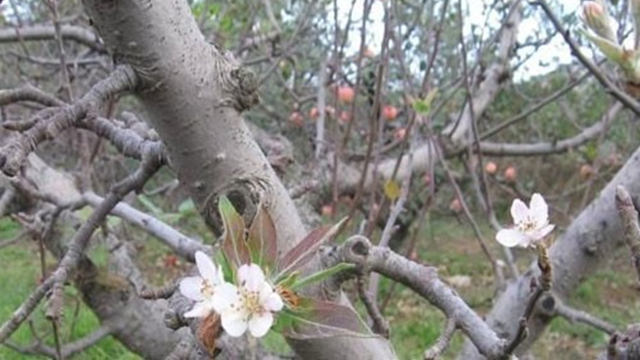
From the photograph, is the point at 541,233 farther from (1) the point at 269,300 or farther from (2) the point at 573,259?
(2) the point at 573,259

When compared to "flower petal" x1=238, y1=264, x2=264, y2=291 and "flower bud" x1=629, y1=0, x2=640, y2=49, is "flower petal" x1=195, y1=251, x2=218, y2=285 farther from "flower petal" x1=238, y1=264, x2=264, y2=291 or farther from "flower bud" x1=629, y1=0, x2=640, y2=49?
"flower bud" x1=629, y1=0, x2=640, y2=49

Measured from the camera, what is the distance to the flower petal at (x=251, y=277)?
59 cm

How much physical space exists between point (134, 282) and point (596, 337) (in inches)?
118

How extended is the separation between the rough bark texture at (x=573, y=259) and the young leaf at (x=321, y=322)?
2.47 ft

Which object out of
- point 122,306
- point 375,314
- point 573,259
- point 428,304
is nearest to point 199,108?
point 375,314

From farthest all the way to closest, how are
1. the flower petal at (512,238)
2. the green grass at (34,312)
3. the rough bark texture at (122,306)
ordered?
the green grass at (34,312) < the rough bark texture at (122,306) < the flower petal at (512,238)

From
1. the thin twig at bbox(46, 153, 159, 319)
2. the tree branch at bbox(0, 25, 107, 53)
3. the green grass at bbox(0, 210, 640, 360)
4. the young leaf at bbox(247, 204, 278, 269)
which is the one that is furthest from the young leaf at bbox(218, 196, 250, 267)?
the green grass at bbox(0, 210, 640, 360)

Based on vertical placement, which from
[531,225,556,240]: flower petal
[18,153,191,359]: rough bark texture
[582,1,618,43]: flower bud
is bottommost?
[531,225,556,240]: flower petal

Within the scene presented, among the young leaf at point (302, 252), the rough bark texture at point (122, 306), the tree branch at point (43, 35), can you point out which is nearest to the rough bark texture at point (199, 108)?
the young leaf at point (302, 252)

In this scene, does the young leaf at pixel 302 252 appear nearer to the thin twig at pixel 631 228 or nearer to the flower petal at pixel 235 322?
the flower petal at pixel 235 322

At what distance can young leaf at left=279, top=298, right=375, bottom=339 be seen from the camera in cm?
64

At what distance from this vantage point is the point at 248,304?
57 cm

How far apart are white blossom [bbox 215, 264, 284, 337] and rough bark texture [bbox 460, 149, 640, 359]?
831mm

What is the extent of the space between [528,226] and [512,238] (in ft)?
0.05
